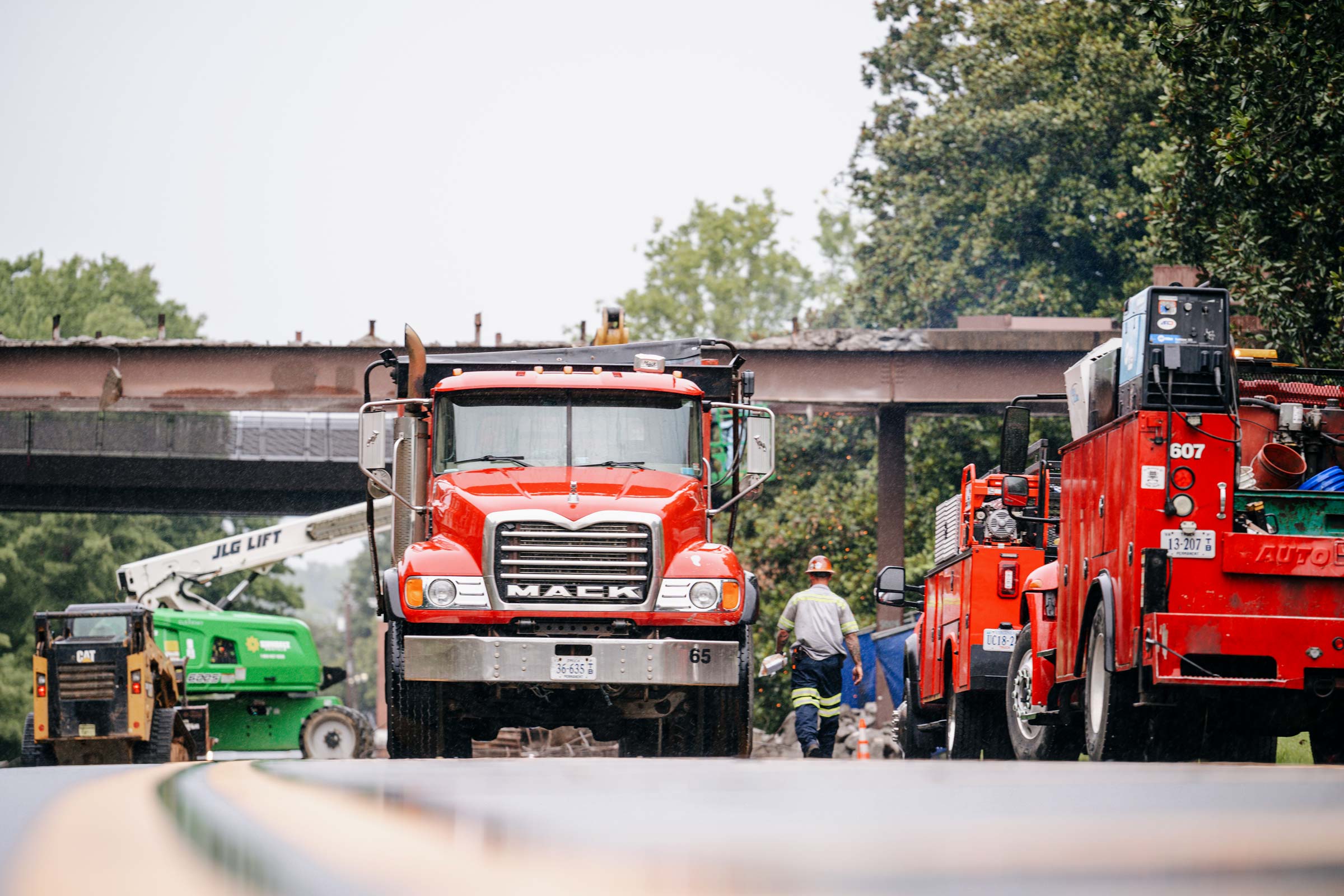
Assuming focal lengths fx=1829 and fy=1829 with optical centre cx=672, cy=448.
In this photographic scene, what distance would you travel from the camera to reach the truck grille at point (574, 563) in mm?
13125

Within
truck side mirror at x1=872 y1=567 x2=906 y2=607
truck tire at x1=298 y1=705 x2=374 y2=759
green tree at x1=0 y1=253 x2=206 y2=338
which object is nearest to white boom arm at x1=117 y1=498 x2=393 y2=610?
truck tire at x1=298 y1=705 x2=374 y2=759

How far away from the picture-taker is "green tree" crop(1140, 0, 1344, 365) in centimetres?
1806

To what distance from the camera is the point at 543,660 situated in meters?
12.9

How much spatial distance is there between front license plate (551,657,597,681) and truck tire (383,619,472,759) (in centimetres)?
100

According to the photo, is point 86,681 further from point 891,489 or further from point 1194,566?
point 1194,566

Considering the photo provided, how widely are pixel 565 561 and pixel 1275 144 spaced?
393 inches

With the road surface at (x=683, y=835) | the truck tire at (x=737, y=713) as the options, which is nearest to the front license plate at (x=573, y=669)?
the truck tire at (x=737, y=713)

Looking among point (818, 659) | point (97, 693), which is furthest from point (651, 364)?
point (97, 693)

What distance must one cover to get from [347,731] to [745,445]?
811 inches

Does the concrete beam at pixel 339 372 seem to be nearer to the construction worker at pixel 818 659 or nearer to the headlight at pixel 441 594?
the construction worker at pixel 818 659

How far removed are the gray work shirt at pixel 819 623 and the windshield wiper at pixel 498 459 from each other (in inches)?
189

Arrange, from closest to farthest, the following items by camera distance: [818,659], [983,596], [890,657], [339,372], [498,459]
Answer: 1. [498,459]
2. [983,596]
3. [818,659]
4. [890,657]
5. [339,372]

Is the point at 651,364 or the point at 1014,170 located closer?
the point at 651,364

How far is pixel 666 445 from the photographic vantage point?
14281 millimetres
